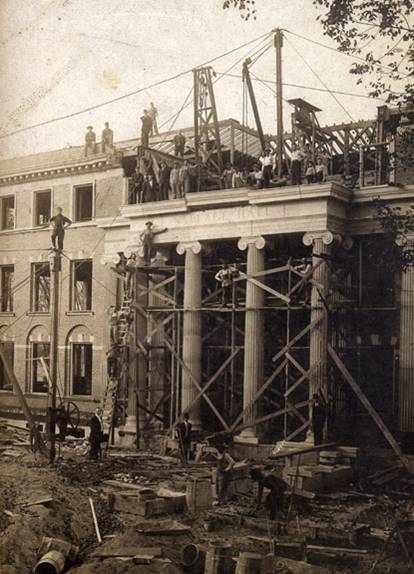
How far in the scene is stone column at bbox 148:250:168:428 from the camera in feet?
79.7

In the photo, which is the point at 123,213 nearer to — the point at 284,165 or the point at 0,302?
the point at 284,165

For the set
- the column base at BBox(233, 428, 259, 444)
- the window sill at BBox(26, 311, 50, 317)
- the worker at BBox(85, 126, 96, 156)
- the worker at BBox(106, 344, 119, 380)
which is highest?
the worker at BBox(85, 126, 96, 156)

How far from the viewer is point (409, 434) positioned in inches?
804

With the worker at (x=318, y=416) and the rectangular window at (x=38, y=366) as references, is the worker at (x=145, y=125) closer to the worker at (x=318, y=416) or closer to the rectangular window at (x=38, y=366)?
the rectangular window at (x=38, y=366)

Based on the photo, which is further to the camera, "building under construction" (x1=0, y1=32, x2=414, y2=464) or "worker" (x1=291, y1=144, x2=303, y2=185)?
"worker" (x1=291, y1=144, x2=303, y2=185)

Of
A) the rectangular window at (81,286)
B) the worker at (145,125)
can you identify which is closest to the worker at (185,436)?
the worker at (145,125)

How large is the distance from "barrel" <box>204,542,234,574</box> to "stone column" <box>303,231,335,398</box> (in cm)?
882

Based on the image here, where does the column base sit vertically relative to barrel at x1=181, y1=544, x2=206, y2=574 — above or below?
above

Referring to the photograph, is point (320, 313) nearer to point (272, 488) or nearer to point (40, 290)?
point (272, 488)

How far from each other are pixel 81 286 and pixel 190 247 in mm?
11010

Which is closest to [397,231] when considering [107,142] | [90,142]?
[107,142]

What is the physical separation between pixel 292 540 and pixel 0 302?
23911 millimetres

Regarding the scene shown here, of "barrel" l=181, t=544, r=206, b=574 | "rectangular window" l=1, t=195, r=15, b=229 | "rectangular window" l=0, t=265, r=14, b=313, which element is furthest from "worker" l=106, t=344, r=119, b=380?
"rectangular window" l=1, t=195, r=15, b=229

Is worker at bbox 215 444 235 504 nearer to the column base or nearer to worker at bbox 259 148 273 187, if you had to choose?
the column base
